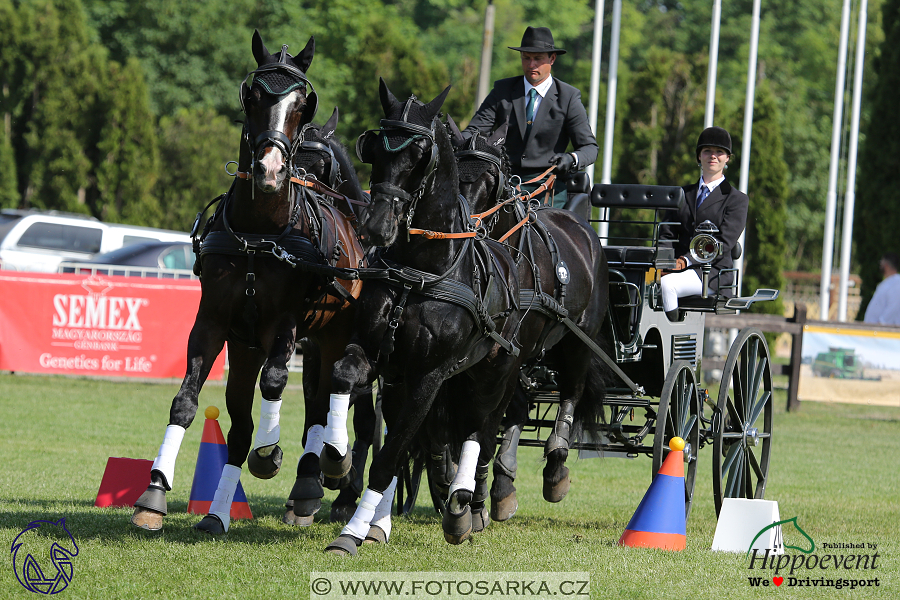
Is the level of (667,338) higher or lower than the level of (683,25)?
lower

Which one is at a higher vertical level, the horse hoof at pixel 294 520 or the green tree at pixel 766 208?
the green tree at pixel 766 208

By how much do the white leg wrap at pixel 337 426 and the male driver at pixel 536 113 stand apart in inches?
110

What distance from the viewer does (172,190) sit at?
32656 mm

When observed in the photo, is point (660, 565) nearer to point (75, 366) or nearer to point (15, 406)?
point (15, 406)

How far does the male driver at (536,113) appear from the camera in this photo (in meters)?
7.24

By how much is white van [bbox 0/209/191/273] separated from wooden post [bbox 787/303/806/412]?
11.6 meters

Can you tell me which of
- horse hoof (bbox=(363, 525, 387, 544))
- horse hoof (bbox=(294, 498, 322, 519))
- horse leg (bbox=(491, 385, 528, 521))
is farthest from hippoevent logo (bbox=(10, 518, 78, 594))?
horse leg (bbox=(491, 385, 528, 521))

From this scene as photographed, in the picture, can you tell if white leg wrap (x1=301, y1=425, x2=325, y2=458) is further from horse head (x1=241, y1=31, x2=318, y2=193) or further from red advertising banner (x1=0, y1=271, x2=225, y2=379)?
red advertising banner (x1=0, y1=271, x2=225, y2=379)

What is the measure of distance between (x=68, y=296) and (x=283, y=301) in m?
9.23

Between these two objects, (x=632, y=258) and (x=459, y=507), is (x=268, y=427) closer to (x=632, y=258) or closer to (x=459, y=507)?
(x=459, y=507)

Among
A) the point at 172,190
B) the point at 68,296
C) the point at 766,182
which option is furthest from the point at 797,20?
the point at 68,296

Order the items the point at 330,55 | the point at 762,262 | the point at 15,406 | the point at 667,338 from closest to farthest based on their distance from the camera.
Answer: the point at 667,338, the point at 15,406, the point at 762,262, the point at 330,55

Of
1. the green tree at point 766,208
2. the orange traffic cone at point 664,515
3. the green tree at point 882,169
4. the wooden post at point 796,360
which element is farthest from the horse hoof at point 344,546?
the green tree at point 766,208

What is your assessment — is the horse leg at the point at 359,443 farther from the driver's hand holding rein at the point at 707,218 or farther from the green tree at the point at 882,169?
the green tree at the point at 882,169
